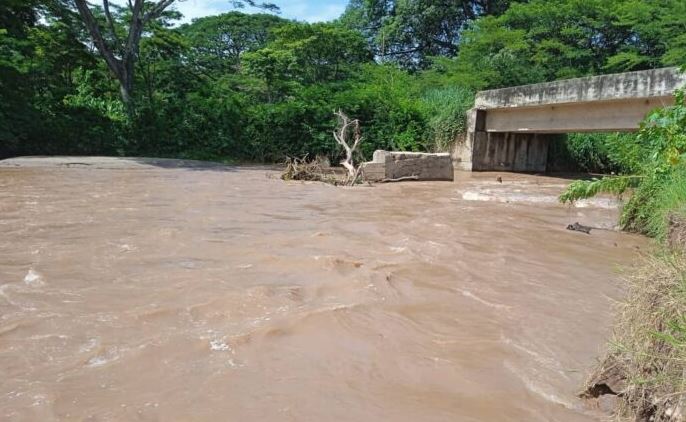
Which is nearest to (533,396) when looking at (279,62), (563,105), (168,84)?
(563,105)

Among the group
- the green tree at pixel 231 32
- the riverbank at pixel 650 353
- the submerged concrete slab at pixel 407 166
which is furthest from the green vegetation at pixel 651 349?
the green tree at pixel 231 32

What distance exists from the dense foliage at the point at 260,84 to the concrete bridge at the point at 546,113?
1.07 meters

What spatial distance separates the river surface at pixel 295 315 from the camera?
8.46ft

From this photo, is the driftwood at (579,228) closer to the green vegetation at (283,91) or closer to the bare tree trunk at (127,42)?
the green vegetation at (283,91)

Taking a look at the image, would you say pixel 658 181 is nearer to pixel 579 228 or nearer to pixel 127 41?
pixel 579 228

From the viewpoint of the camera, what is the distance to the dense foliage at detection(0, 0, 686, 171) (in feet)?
58.7

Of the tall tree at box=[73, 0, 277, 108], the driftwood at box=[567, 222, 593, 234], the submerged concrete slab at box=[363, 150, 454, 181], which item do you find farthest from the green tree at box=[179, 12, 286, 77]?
the driftwood at box=[567, 222, 593, 234]

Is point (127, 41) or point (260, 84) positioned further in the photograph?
point (260, 84)

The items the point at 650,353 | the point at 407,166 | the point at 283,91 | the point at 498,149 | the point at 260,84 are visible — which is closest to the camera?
the point at 650,353

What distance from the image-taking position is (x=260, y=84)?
29.4 m

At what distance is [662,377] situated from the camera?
2.08 meters

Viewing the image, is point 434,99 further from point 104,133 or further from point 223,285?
point 223,285

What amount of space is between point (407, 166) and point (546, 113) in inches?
192

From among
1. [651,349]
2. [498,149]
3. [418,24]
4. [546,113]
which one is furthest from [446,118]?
[418,24]
